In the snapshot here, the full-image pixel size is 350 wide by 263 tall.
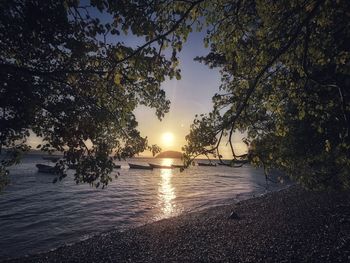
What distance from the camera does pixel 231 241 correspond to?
16219mm

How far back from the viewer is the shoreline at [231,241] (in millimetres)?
13291

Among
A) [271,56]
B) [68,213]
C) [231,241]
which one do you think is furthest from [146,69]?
[68,213]

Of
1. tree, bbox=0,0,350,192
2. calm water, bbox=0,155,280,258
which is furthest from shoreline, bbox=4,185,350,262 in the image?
tree, bbox=0,0,350,192

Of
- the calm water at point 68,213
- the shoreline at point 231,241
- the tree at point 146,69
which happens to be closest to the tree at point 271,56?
the tree at point 146,69

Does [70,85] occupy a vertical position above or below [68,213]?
above

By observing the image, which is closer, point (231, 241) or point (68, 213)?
point (231, 241)

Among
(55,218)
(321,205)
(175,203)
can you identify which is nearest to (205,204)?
(175,203)

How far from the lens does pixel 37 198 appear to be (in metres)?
37.8

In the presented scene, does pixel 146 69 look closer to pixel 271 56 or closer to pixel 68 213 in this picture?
pixel 271 56

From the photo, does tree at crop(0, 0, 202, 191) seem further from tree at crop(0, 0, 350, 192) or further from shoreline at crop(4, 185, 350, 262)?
shoreline at crop(4, 185, 350, 262)

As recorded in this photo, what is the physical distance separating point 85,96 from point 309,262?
1139cm

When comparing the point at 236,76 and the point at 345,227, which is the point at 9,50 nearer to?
the point at 236,76

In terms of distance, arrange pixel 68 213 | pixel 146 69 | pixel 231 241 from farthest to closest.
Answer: pixel 68 213 < pixel 231 241 < pixel 146 69

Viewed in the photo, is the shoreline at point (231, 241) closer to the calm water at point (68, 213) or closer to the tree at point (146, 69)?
the calm water at point (68, 213)
